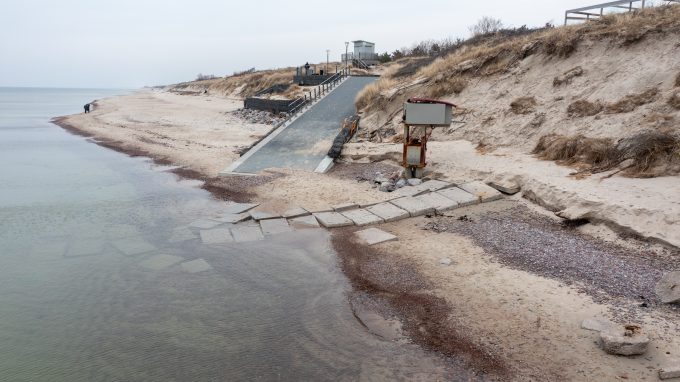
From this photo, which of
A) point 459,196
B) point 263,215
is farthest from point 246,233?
point 459,196

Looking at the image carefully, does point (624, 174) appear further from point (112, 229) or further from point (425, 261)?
point (112, 229)

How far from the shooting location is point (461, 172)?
38.0 ft

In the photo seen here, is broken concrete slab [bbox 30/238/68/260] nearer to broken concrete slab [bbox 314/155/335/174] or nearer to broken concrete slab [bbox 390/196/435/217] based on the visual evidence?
broken concrete slab [bbox 390/196/435/217]

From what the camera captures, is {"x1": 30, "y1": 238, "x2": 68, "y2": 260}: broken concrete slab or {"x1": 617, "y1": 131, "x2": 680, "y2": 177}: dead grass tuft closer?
{"x1": 30, "y1": 238, "x2": 68, "y2": 260}: broken concrete slab

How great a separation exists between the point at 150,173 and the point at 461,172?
999 centimetres

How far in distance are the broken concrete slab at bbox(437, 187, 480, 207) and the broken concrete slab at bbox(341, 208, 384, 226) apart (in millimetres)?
Result: 1805

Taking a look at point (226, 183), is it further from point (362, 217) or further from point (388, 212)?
point (388, 212)

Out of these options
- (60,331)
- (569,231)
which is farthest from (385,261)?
(60,331)

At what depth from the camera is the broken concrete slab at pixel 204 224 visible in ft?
30.9

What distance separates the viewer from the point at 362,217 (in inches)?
374

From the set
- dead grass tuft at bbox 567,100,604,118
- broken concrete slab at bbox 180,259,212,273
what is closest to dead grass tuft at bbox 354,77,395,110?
dead grass tuft at bbox 567,100,604,118

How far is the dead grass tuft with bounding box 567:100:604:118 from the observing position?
38.2 feet

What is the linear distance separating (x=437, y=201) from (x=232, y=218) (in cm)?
443

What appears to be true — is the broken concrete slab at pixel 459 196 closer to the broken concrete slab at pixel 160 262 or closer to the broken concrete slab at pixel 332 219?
the broken concrete slab at pixel 332 219
